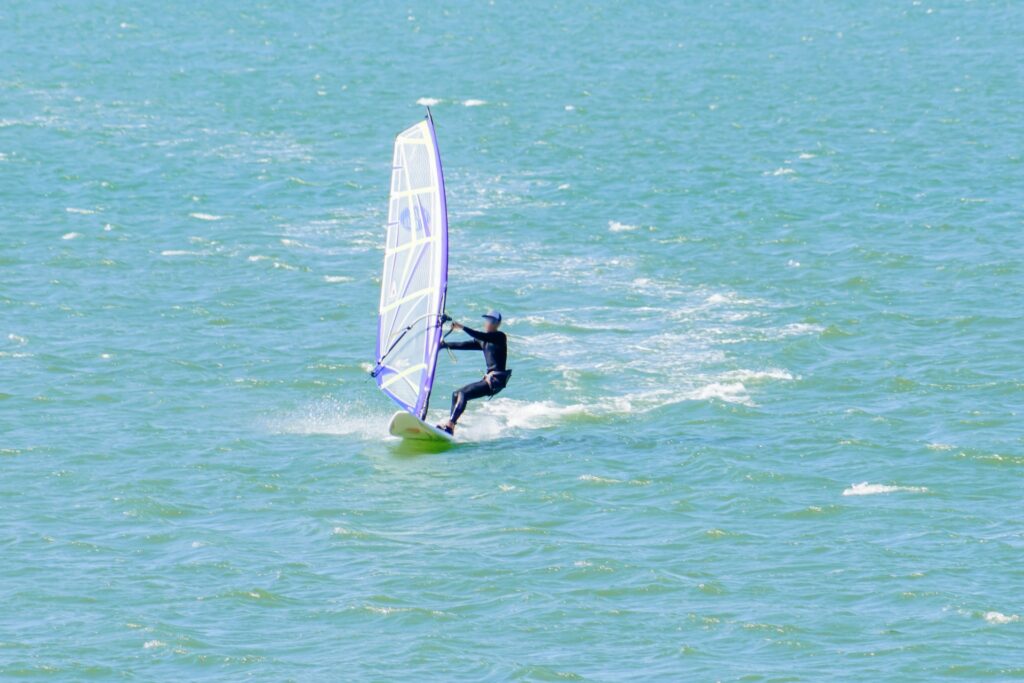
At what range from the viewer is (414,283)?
1215 inches

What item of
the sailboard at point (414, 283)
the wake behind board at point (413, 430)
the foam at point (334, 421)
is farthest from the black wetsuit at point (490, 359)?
the foam at point (334, 421)

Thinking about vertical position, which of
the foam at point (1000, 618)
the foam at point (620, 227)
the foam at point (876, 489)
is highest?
the foam at point (1000, 618)

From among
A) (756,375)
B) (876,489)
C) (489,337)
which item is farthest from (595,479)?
(756,375)

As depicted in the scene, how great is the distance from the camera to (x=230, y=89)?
6831 cm

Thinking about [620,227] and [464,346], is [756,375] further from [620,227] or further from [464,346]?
[620,227]

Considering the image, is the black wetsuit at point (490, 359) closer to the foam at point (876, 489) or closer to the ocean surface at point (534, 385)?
the ocean surface at point (534, 385)

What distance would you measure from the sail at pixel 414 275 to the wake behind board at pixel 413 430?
206 mm

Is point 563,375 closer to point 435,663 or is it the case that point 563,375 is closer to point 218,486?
point 218,486

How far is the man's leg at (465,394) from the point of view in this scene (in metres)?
30.8

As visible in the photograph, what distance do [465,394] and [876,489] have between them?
7051mm

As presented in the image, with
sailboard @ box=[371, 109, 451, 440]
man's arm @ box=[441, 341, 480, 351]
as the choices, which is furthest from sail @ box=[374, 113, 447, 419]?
man's arm @ box=[441, 341, 480, 351]

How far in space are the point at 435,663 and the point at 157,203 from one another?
2982 centimetres

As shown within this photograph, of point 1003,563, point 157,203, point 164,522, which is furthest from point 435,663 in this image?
point 157,203

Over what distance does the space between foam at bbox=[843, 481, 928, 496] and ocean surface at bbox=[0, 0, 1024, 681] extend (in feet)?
0.26
